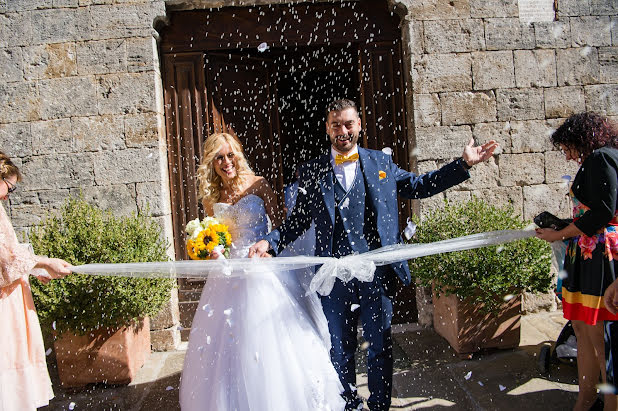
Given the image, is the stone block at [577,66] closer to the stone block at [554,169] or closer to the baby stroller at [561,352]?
the stone block at [554,169]

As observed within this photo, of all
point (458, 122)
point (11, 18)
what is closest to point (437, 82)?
point (458, 122)

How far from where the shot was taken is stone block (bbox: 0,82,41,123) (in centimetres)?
458

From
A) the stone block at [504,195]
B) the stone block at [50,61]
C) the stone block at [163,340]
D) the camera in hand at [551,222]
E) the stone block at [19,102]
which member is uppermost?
the stone block at [50,61]

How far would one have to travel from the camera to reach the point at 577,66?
4.76m

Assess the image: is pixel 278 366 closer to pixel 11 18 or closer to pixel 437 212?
pixel 437 212

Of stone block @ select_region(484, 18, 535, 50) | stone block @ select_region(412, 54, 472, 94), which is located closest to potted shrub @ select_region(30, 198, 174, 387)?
stone block @ select_region(412, 54, 472, 94)

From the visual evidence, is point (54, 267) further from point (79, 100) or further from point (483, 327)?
point (483, 327)

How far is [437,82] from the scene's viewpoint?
4.69 m

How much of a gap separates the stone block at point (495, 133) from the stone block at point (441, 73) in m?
0.44

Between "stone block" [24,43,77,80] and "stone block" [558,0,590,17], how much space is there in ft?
15.4

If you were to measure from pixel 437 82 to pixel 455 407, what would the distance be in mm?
2941

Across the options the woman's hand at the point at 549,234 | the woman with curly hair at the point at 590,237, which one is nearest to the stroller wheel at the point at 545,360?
the woman with curly hair at the point at 590,237

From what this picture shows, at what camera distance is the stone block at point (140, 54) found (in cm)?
457

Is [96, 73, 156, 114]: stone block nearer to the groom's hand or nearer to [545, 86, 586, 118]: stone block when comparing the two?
the groom's hand
